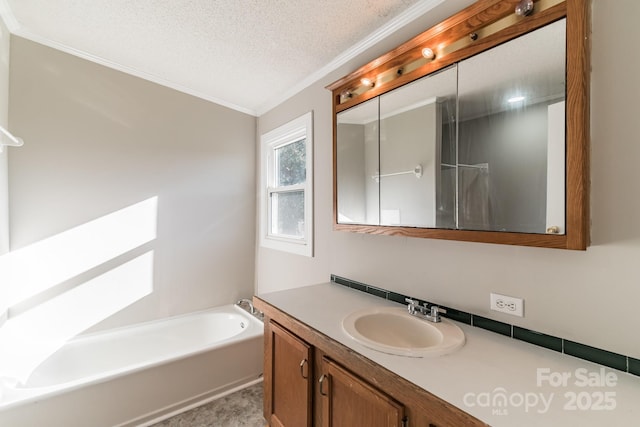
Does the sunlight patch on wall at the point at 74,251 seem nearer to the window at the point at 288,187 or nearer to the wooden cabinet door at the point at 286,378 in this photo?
the window at the point at 288,187

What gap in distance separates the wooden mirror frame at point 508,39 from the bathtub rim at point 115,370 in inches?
62.8

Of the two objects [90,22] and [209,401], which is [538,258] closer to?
[209,401]

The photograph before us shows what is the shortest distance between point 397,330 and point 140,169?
2577mm

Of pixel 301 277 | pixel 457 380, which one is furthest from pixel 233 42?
pixel 457 380

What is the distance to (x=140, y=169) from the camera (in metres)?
2.64

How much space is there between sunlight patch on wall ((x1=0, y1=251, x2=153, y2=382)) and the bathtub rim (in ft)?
0.45

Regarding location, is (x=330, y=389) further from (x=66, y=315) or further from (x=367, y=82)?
(x=66, y=315)

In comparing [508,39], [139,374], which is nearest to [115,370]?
[139,374]

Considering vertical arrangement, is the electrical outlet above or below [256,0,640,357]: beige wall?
below

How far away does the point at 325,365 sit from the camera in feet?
4.01

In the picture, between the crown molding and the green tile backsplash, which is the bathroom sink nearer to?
the green tile backsplash

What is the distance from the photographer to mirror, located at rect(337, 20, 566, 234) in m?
1.03

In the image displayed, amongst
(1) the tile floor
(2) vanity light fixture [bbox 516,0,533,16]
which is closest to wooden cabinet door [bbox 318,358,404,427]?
(1) the tile floor

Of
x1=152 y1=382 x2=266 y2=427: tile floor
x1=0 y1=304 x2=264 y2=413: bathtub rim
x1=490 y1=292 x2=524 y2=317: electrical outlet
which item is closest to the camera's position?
x1=490 y1=292 x2=524 y2=317: electrical outlet
